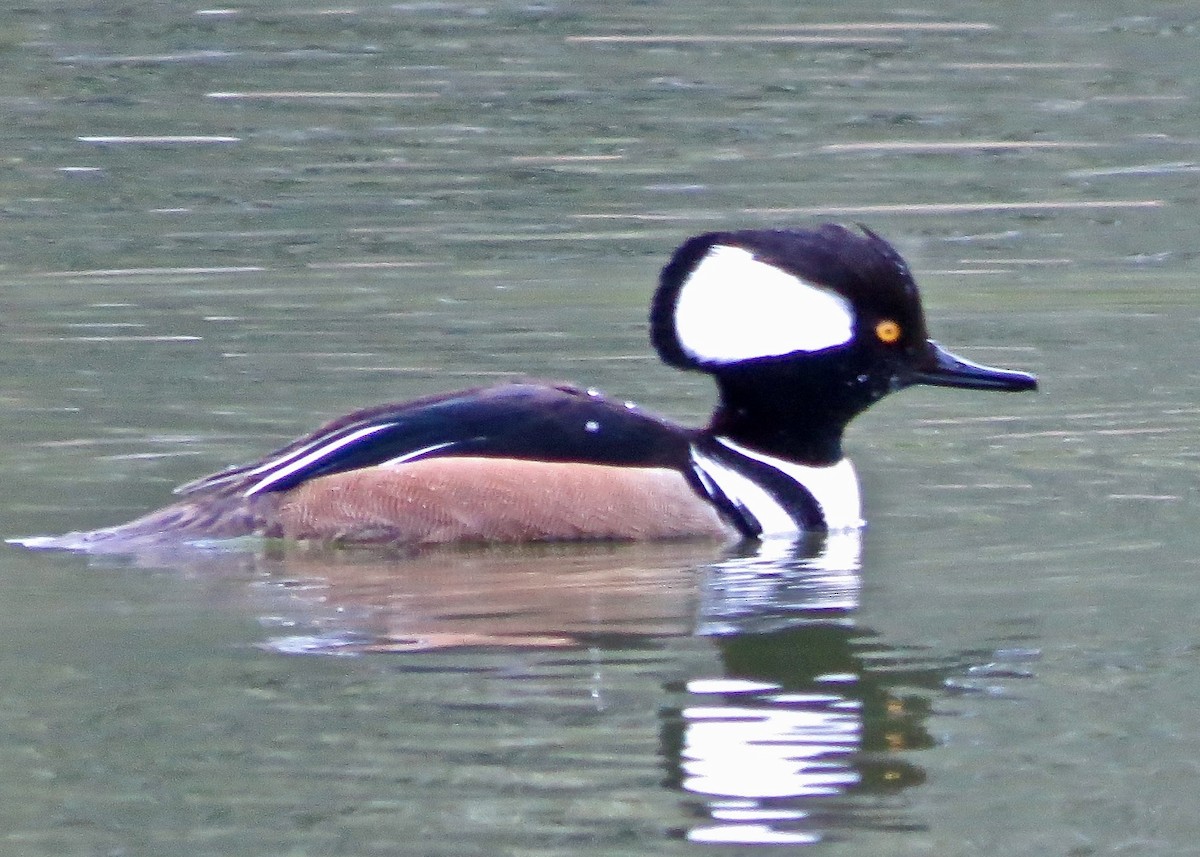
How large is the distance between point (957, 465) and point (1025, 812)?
3990 mm

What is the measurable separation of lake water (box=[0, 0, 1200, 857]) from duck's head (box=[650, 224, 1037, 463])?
49cm

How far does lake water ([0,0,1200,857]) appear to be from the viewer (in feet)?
20.4

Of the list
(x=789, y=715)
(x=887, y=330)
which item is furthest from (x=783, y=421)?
(x=789, y=715)

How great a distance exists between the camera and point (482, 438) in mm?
8781

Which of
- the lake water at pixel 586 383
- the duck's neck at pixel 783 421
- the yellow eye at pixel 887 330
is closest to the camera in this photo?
the lake water at pixel 586 383

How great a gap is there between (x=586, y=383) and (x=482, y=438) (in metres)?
2.55

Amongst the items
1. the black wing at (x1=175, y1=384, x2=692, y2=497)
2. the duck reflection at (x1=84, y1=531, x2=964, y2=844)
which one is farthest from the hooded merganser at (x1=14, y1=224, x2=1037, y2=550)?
the duck reflection at (x1=84, y1=531, x2=964, y2=844)

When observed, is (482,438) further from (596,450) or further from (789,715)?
(789,715)

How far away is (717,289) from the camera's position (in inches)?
346

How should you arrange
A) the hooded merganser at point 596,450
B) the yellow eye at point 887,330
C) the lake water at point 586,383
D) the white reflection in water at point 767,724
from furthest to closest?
the yellow eye at point 887,330 → the hooded merganser at point 596,450 → the lake water at point 586,383 → the white reflection in water at point 767,724

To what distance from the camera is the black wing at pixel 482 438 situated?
875 centimetres

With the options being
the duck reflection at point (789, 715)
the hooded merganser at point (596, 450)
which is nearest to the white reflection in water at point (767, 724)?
the duck reflection at point (789, 715)

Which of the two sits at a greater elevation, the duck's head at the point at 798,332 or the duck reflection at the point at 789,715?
the duck's head at the point at 798,332

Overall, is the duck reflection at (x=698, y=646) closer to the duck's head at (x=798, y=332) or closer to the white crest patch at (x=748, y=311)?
the duck's head at (x=798, y=332)
